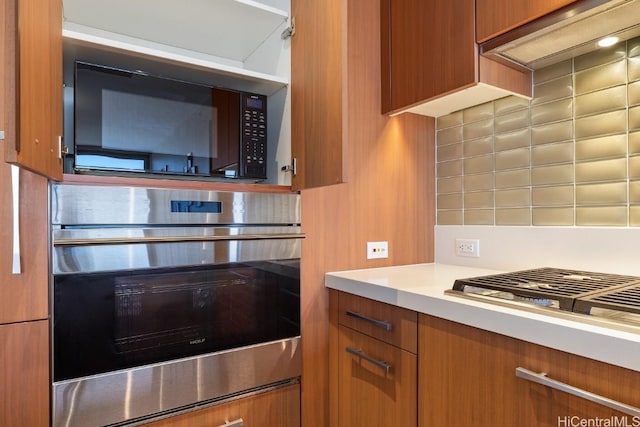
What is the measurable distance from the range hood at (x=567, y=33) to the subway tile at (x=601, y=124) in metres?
0.24

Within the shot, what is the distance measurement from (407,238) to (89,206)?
129cm

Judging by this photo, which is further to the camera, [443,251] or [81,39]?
[443,251]

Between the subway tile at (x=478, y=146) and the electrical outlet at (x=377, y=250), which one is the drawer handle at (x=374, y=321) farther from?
the subway tile at (x=478, y=146)

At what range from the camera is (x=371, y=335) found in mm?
1280

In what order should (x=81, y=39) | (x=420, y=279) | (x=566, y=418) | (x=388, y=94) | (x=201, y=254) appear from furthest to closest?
(x=388, y=94) → (x=420, y=279) → (x=201, y=254) → (x=81, y=39) → (x=566, y=418)

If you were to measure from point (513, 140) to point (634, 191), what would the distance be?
1.52 feet

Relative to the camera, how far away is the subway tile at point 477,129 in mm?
1611

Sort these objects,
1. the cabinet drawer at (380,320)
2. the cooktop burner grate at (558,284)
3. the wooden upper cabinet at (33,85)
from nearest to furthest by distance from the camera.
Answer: the wooden upper cabinet at (33,85), the cooktop burner grate at (558,284), the cabinet drawer at (380,320)

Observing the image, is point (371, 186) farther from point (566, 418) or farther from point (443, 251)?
point (566, 418)

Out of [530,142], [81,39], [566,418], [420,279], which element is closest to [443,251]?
[420,279]

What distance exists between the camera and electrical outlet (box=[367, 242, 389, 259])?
1629 mm

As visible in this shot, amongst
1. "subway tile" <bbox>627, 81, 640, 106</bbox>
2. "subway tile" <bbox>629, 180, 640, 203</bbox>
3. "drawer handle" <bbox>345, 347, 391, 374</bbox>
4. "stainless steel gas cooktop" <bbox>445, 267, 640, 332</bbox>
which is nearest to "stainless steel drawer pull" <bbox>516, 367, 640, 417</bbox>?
"stainless steel gas cooktop" <bbox>445, 267, 640, 332</bbox>

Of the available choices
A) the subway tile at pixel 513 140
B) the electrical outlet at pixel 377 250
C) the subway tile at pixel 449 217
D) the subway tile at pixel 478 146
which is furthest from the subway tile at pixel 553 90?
the electrical outlet at pixel 377 250

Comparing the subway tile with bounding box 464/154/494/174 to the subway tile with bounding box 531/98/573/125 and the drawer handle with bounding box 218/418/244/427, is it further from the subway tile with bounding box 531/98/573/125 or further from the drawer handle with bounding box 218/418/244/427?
the drawer handle with bounding box 218/418/244/427
